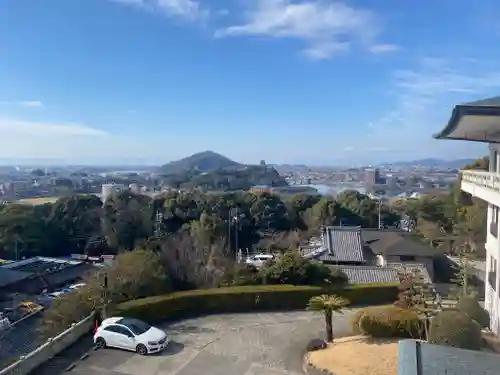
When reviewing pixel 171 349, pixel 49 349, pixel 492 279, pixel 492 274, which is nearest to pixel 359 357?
pixel 171 349

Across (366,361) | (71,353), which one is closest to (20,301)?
(71,353)

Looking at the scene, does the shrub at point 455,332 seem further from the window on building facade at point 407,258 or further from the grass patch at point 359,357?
the window on building facade at point 407,258

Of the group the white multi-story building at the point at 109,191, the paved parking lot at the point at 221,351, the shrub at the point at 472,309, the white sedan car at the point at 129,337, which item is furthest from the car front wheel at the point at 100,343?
the white multi-story building at the point at 109,191

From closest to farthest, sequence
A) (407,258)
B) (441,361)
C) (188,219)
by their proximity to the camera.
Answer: (441,361) < (407,258) < (188,219)

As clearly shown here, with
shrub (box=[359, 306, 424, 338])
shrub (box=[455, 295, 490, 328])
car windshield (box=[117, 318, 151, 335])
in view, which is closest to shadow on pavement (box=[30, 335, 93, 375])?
car windshield (box=[117, 318, 151, 335])

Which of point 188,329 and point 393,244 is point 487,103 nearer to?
point 188,329

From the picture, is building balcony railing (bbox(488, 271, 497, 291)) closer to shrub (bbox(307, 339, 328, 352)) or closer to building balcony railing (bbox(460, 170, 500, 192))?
building balcony railing (bbox(460, 170, 500, 192))
